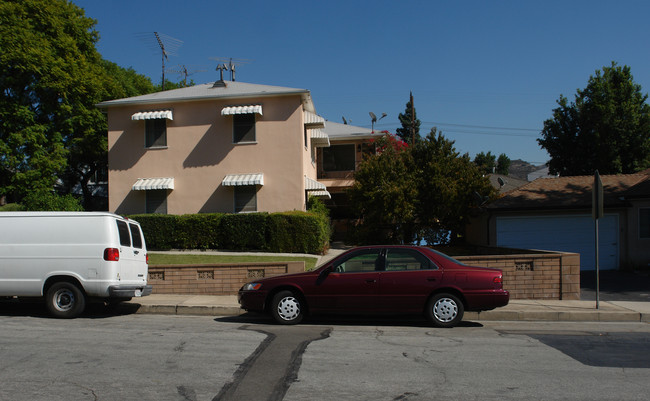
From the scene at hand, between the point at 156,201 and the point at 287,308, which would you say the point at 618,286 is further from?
the point at 156,201

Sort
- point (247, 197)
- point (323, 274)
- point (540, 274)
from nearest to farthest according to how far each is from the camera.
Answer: point (323, 274)
point (540, 274)
point (247, 197)

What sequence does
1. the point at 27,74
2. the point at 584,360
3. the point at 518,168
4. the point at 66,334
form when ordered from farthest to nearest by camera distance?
1. the point at 518,168
2. the point at 27,74
3. the point at 66,334
4. the point at 584,360

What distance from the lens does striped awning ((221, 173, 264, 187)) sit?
21.3m

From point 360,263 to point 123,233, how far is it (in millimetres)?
4786

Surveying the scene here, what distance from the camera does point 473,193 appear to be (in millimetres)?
Answer: 20453

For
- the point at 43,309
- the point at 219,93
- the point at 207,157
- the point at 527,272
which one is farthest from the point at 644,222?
the point at 43,309

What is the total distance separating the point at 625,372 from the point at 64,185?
117 ft

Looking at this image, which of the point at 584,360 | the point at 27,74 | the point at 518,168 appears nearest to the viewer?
the point at 584,360

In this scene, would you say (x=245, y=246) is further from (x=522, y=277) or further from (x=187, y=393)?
(x=187, y=393)

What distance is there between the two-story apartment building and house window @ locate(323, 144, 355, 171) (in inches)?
274

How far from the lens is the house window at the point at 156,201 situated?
22641 millimetres

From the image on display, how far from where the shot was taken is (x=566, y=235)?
1856 centimetres

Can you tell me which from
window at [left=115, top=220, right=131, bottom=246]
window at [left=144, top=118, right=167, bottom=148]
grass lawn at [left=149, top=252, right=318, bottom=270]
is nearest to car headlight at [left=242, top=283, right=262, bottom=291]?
window at [left=115, top=220, right=131, bottom=246]

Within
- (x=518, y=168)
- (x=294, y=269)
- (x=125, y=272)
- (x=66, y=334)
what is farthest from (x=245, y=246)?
(x=518, y=168)
